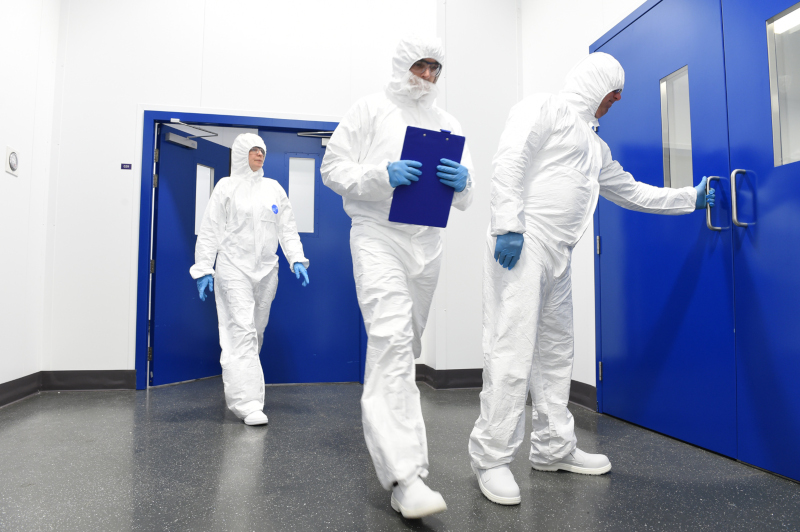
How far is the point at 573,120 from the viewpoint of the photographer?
1.67 metres

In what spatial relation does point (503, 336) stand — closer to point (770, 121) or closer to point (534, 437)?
point (534, 437)

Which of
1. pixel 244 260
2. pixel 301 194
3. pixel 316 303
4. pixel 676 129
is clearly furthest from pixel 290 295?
pixel 676 129

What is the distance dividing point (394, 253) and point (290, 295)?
7.22ft

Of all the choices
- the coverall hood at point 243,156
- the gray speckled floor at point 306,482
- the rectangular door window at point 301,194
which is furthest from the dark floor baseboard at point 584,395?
the coverall hood at point 243,156

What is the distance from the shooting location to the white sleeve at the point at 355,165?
151 cm

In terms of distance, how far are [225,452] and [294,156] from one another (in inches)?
89.1

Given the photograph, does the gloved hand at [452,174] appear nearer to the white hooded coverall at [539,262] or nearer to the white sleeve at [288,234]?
the white hooded coverall at [539,262]

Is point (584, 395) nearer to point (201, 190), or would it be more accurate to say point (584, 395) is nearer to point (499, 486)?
point (499, 486)

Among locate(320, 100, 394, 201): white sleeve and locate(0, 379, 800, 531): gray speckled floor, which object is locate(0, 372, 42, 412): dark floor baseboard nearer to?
locate(0, 379, 800, 531): gray speckled floor

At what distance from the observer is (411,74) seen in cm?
163

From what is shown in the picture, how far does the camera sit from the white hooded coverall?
1.54 m

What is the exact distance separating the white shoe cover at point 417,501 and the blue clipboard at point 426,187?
0.72m

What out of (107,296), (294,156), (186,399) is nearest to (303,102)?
(294,156)

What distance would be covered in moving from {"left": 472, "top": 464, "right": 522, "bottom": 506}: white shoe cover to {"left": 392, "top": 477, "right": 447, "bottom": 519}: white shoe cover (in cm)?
25
